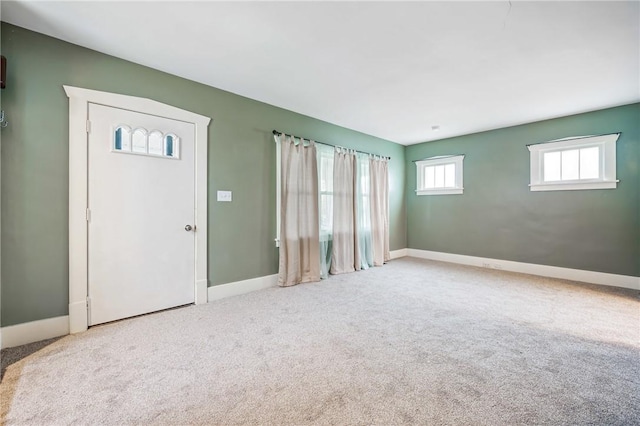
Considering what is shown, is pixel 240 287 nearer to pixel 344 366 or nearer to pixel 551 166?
pixel 344 366

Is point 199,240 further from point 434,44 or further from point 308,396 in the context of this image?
point 434,44

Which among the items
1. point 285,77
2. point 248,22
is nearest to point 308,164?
point 285,77

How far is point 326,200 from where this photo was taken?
171 inches

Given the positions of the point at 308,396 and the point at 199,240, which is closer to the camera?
the point at 308,396

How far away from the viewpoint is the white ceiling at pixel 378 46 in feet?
6.35

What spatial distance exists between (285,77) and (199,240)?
205 centimetres

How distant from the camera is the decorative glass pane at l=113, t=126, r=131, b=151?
2.53 metres

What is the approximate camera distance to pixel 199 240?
3035mm

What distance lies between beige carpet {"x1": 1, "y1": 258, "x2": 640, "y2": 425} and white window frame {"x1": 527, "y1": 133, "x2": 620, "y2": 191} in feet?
5.46

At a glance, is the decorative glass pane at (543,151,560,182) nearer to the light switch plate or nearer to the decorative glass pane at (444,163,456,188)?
the decorative glass pane at (444,163,456,188)

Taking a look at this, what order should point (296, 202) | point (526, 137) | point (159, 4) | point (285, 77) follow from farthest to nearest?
1. point (526, 137)
2. point (296, 202)
3. point (285, 77)
4. point (159, 4)

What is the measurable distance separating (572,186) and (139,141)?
5.75 meters

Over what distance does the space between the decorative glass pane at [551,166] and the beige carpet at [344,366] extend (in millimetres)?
1953

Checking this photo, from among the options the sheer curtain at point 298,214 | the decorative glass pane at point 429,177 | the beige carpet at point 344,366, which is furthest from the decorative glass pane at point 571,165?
the sheer curtain at point 298,214
